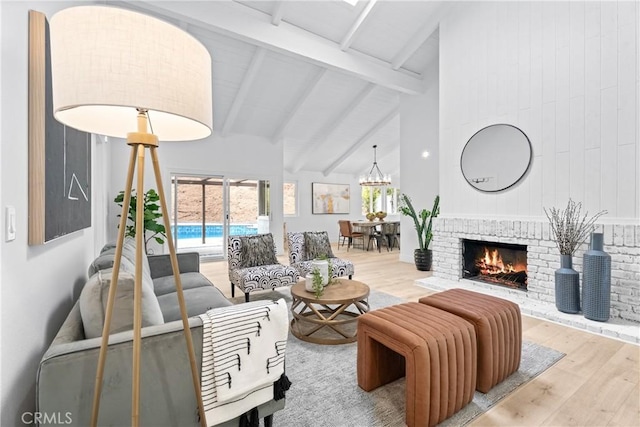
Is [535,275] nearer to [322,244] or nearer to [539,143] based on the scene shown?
[539,143]

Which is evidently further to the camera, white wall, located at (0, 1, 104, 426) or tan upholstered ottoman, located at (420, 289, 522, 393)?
tan upholstered ottoman, located at (420, 289, 522, 393)

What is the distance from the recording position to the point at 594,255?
9.11 feet

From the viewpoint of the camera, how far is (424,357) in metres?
1.51

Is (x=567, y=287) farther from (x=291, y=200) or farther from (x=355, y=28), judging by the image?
(x=291, y=200)

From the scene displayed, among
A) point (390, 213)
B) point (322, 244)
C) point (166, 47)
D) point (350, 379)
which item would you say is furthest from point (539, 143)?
point (390, 213)

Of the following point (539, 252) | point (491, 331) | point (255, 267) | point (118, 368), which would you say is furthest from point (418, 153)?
point (118, 368)

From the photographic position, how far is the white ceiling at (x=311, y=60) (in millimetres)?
3848

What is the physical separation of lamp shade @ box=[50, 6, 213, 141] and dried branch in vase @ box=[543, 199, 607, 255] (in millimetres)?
3720

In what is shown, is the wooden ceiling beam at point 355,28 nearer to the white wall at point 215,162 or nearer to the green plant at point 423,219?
the green plant at point 423,219

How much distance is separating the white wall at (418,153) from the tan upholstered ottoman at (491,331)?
3.98 metres

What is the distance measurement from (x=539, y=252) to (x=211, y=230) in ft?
21.3

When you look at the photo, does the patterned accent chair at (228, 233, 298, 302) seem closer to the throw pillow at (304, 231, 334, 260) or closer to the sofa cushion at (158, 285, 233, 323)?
the throw pillow at (304, 231, 334, 260)

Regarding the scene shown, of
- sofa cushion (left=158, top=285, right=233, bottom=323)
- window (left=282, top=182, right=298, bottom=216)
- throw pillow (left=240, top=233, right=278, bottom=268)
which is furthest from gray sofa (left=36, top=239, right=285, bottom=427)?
window (left=282, top=182, right=298, bottom=216)

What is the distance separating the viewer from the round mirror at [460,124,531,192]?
3.65 m
